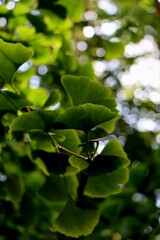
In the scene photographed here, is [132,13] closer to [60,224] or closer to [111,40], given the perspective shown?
[111,40]

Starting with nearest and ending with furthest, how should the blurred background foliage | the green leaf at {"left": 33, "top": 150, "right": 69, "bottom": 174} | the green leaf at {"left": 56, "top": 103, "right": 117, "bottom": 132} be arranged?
the green leaf at {"left": 56, "top": 103, "right": 117, "bottom": 132} < the green leaf at {"left": 33, "top": 150, "right": 69, "bottom": 174} < the blurred background foliage

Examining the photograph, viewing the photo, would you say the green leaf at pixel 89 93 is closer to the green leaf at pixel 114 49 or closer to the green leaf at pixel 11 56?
the green leaf at pixel 11 56

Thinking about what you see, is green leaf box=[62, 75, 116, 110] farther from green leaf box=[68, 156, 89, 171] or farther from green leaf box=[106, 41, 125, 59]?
green leaf box=[106, 41, 125, 59]

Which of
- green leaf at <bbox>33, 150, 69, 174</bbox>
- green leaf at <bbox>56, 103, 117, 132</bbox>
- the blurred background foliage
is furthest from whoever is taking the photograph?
the blurred background foliage

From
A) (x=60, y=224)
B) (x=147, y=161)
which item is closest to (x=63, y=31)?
(x=147, y=161)

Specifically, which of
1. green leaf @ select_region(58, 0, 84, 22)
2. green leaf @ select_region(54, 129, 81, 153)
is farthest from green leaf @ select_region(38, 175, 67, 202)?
green leaf @ select_region(58, 0, 84, 22)

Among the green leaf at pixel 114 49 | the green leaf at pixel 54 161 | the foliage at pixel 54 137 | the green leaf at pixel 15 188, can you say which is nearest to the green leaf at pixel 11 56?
the foliage at pixel 54 137

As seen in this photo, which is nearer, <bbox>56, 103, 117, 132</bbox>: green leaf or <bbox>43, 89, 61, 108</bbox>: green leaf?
<bbox>56, 103, 117, 132</bbox>: green leaf
